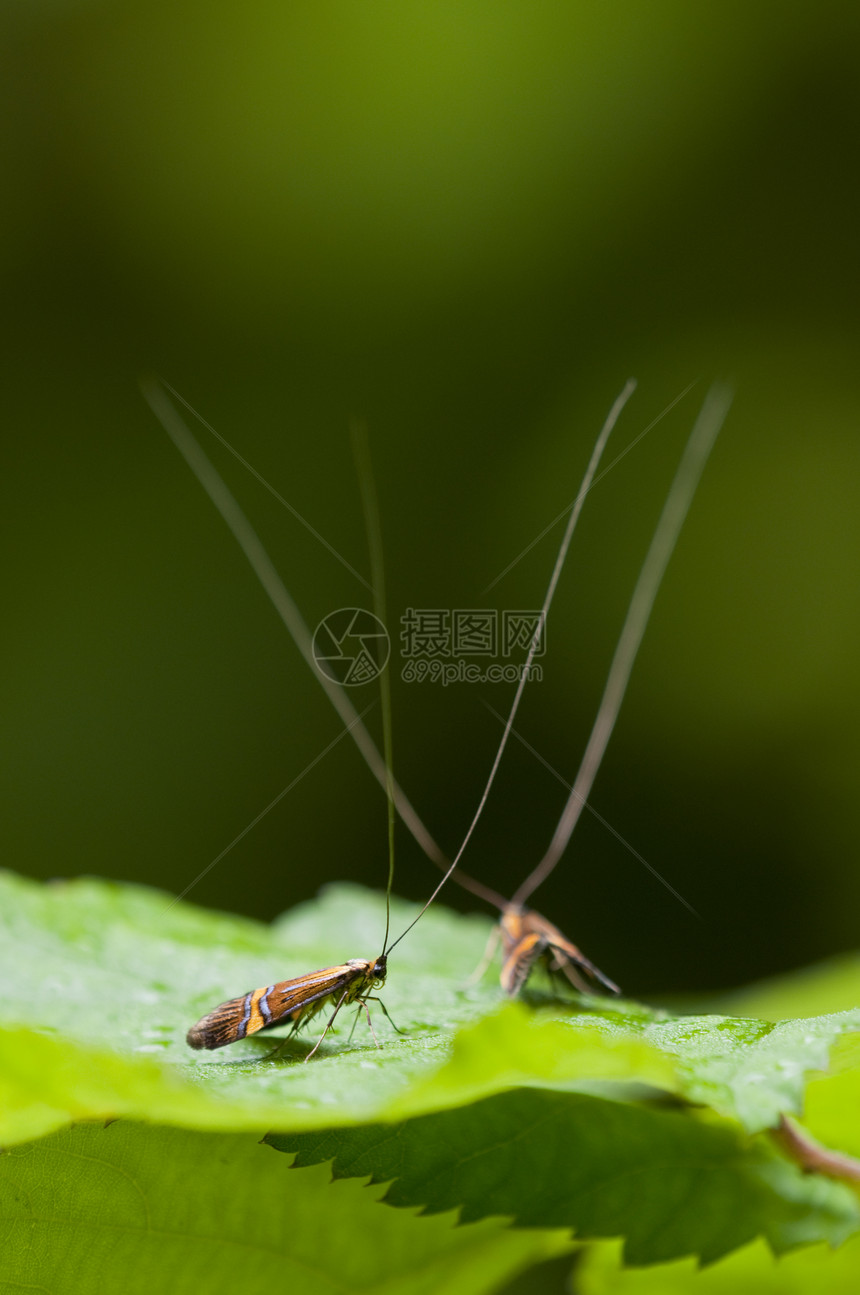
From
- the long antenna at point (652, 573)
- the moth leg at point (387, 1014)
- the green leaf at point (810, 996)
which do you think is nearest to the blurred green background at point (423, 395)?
the long antenna at point (652, 573)

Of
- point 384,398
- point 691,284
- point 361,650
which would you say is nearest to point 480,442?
point 384,398

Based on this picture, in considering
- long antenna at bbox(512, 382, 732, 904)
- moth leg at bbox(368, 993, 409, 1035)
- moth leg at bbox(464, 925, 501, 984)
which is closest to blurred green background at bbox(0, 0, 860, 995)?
long antenna at bbox(512, 382, 732, 904)

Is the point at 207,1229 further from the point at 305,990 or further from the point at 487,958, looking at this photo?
the point at 487,958

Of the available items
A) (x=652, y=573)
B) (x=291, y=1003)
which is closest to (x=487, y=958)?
(x=291, y=1003)

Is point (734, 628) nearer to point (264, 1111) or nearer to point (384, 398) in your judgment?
point (384, 398)

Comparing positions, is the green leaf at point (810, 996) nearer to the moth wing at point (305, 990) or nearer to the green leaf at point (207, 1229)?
the moth wing at point (305, 990)

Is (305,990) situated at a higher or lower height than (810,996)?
higher
